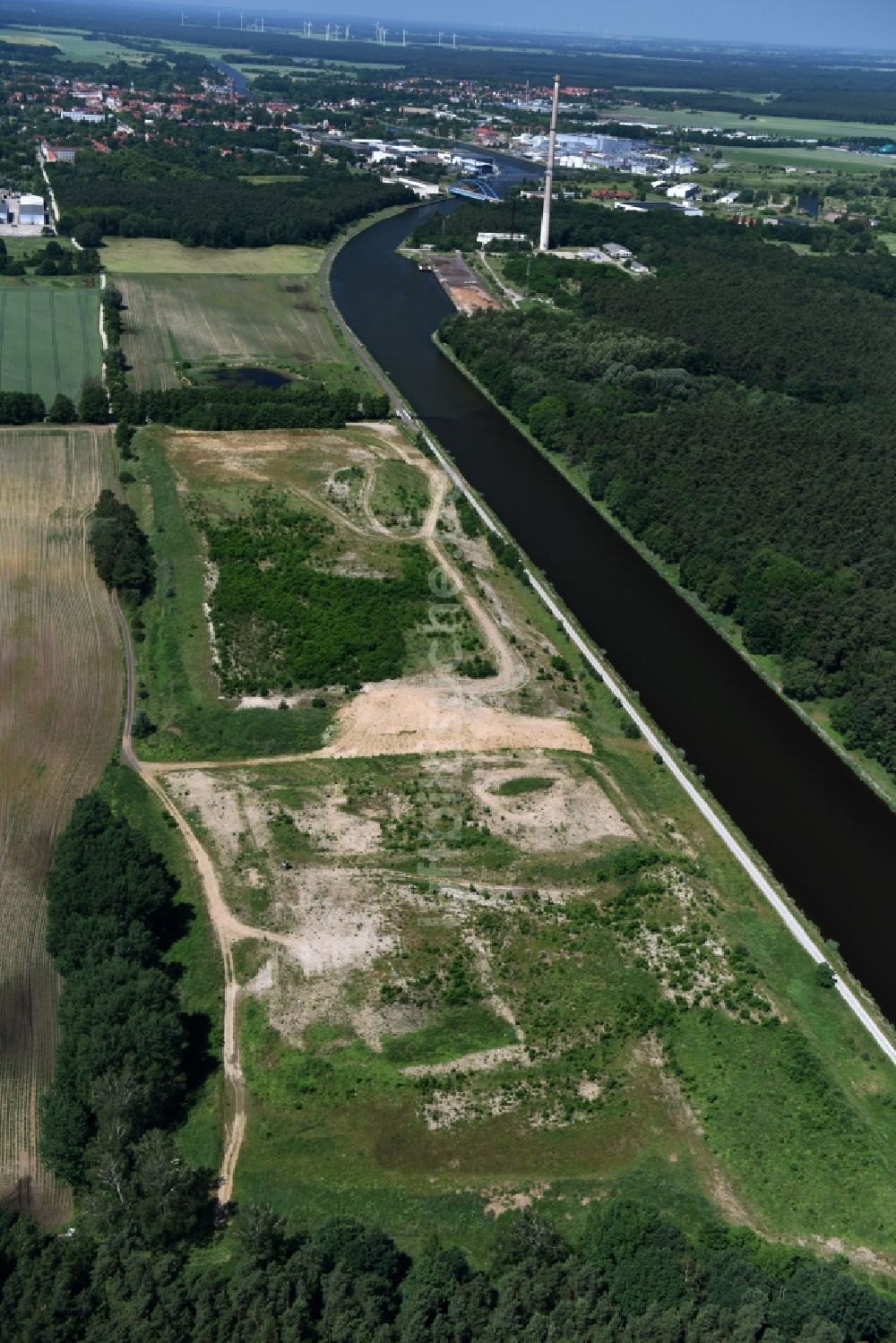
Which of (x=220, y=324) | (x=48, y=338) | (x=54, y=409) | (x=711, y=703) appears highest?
(x=220, y=324)

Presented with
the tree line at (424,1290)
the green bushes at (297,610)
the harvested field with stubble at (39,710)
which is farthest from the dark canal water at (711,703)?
the harvested field with stubble at (39,710)

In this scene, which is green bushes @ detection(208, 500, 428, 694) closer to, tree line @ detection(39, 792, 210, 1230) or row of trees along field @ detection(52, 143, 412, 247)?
tree line @ detection(39, 792, 210, 1230)

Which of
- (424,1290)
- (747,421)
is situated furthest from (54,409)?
(424,1290)

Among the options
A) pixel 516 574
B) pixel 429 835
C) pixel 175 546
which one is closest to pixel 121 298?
pixel 175 546

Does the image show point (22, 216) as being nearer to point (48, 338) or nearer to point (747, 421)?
point (48, 338)

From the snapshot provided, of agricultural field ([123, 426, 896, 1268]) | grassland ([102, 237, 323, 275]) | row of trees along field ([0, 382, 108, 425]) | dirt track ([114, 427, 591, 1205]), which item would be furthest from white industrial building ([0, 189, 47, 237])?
agricultural field ([123, 426, 896, 1268])
